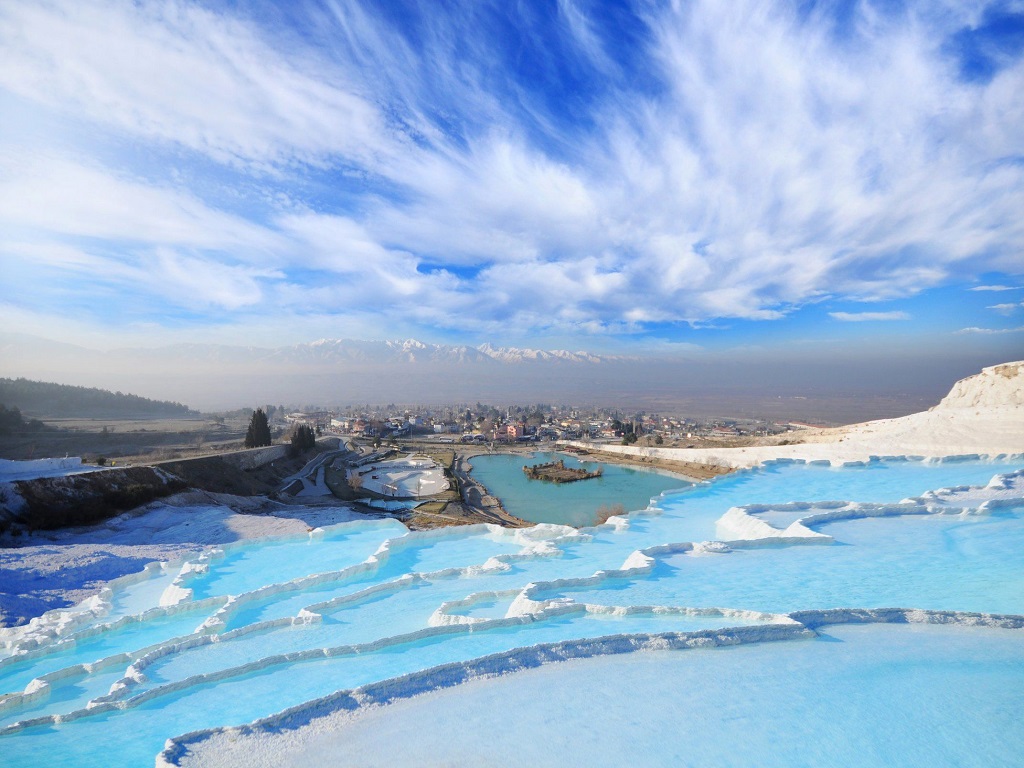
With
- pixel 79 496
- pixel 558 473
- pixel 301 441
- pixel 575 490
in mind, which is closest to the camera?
pixel 79 496

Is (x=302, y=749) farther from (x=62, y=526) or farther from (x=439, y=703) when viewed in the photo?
(x=62, y=526)

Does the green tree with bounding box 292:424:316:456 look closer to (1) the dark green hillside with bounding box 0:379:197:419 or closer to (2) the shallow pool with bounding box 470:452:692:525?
(2) the shallow pool with bounding box 470:452:692:525

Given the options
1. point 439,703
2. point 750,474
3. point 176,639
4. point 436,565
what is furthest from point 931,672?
point 750,474

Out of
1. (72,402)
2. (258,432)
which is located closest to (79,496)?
(258,432)

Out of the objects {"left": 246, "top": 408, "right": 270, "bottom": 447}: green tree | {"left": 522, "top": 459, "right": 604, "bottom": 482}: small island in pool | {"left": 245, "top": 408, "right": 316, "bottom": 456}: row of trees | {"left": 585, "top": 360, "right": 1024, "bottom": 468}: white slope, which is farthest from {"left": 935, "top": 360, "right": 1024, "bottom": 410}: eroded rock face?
{"left": 246, "top": 408, "right": 270, "bottom": 447}: green tree

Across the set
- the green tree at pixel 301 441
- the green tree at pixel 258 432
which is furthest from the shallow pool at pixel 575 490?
the green tree at pixel 258 432

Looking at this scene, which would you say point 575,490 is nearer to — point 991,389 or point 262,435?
point 991,389
